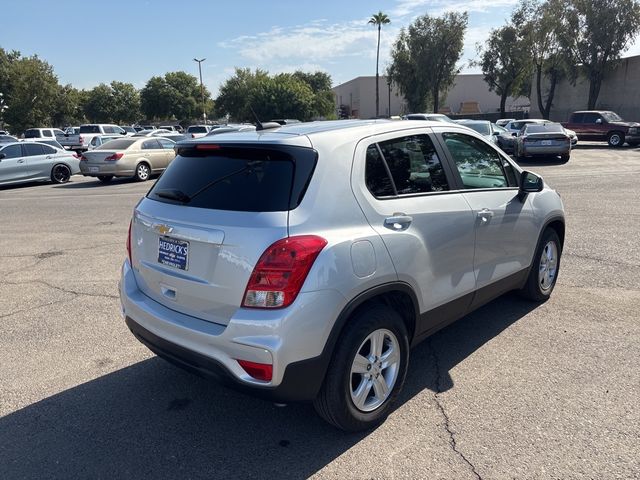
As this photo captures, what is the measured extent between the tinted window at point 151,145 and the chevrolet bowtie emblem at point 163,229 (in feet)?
→ 51.5

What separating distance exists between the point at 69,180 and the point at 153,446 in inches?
712

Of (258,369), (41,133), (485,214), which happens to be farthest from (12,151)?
(41,133)

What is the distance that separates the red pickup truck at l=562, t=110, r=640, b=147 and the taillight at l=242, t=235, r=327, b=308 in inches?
1187

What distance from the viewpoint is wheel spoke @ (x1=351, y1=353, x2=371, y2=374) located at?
2.90 meters

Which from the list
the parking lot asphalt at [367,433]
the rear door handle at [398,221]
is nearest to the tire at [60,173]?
the parking lot asphalt at [367,433]

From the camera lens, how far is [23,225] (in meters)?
9.83

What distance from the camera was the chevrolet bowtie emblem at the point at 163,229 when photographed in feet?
9.82

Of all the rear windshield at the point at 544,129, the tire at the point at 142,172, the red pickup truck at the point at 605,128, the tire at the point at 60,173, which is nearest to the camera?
the tire at the point at 142,172

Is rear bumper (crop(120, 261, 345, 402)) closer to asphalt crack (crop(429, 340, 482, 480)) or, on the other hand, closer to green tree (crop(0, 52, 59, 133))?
asphalt crack (crop(429, 340, 482, 480))

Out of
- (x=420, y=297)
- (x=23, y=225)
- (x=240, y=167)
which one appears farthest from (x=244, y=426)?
(x=23, y=225)

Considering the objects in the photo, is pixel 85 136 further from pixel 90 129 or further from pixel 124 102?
pixel 124 102

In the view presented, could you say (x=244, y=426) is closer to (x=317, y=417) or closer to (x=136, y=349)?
(x=317, y=417)

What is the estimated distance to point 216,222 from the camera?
275cm

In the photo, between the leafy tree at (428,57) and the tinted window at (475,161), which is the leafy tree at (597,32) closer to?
the leafy tree at (428,57)
